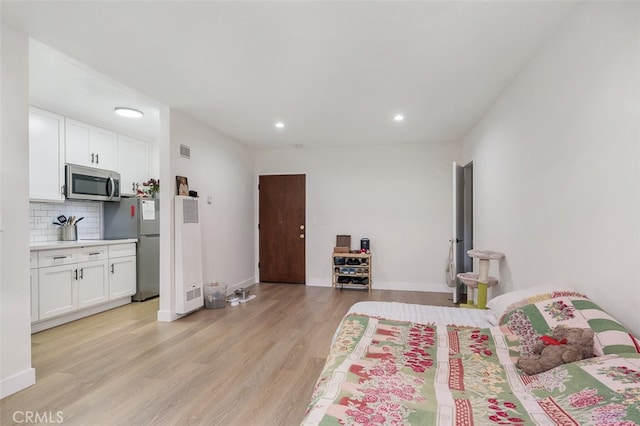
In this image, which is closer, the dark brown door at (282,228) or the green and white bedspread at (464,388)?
the green and white bedspread at (464,388)

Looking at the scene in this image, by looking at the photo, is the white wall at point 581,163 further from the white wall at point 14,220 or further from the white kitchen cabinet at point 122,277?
the white kitchen cabinet at point 122,277

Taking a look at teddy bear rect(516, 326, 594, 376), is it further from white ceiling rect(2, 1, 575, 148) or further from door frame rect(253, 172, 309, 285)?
door frame rect(253, 172, 309, 285)

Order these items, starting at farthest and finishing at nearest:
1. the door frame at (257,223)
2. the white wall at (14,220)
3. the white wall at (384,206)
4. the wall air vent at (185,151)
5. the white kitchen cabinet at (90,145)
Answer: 1. the door frame at (257,223)
2. the white wall at (384,206)
3. the white kitchen cabinet at (90,145)
4. the wall air vent at (185,151)
5. the white wall at (14,220)

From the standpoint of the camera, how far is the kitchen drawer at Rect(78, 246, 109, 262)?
12.5 feet

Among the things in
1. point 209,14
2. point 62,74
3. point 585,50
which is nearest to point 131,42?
point 209,14

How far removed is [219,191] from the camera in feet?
15.9

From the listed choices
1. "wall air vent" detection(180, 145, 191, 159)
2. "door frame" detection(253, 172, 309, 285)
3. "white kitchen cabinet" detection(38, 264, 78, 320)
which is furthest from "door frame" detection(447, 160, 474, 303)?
"white kitchen cabinet" detection(38, 264, 78, 320)

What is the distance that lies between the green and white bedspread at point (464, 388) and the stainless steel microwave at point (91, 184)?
4123 millimetres

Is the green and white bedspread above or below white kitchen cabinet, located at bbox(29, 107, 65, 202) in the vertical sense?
below

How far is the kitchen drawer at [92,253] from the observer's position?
3.81 meters

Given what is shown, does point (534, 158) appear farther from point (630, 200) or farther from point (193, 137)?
point (193, 137)

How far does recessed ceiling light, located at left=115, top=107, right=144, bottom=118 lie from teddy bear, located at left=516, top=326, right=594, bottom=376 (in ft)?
14.6

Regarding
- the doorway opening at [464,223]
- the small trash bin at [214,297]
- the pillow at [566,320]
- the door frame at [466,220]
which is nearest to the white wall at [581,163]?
the pillow at [566,320]

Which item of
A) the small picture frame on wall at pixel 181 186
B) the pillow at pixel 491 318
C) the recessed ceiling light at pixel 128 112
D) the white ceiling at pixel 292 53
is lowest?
the pillow at pixel 491 318
